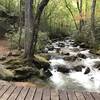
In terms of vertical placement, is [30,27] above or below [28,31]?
above

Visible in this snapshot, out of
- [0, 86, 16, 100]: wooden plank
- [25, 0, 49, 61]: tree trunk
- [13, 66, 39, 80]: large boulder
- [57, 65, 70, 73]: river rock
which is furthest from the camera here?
[57, 65, 70, 73]: river rock

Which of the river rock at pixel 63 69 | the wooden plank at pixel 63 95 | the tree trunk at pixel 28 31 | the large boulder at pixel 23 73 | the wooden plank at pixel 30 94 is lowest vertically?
the river rock at pixel 63 69

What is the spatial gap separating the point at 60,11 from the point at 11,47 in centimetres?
2249

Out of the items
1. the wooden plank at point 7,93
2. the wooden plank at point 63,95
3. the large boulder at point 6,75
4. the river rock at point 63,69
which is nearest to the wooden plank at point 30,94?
the wooden plank at point 7,93

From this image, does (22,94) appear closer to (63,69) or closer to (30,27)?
(30,27)

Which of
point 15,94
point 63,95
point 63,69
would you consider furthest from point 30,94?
point 63,69

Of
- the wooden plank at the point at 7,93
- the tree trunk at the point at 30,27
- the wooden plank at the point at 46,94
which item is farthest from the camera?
the tree trunk at the point at 30,27

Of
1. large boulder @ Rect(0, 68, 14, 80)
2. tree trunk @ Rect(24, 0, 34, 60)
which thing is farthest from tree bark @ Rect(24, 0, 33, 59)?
large boulder @ Rect(0, 68, 14, 80)

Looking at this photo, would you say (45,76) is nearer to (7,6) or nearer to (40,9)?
(40,9)

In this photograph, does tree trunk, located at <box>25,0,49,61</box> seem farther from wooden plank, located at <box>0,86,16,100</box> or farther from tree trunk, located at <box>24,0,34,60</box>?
wooden plank, located at <box>0,86,16,100</box>

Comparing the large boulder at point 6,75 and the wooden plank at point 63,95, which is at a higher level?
the wooden plank at point 63,95

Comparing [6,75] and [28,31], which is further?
[28,31]

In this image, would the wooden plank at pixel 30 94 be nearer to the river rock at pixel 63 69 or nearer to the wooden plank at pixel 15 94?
the wooden plank at pixel 15 94

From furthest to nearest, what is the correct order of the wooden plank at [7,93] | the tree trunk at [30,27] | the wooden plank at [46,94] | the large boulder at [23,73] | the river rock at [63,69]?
1. the river rock at [63,69]
2. the tree trunk at [30,27]
3. the large boulder at [23,73]
4. the wooden plank at [46,94]
5. the wooden plank at [7,93]
